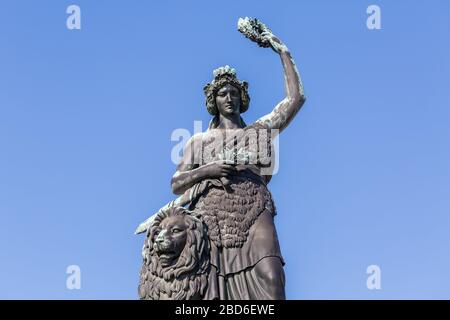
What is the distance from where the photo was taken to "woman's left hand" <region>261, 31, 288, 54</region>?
42.3 ft

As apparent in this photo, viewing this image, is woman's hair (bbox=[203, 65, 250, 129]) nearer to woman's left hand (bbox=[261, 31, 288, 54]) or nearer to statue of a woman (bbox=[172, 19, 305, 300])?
statue of a woman (bbox=[172, 19, 305, 300])

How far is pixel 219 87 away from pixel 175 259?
2510 mm

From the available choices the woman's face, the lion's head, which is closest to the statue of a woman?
the woman's face

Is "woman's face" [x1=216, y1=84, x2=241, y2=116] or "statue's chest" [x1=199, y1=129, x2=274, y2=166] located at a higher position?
"woman's face" [x1=216, y1=84, x2=241, y2=116]

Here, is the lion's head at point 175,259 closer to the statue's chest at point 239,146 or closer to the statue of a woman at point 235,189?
the statue of a woman at point 235,189

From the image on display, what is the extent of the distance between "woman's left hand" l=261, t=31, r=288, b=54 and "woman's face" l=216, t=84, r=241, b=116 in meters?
0.77

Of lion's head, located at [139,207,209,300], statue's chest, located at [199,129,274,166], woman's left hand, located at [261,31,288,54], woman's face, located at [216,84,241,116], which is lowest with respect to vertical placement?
lion's head, located at [139,207,209,300]

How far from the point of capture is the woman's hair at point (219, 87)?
1268cm

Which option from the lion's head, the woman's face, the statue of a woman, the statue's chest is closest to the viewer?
the lion's head

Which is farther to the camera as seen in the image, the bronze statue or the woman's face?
the woman's face

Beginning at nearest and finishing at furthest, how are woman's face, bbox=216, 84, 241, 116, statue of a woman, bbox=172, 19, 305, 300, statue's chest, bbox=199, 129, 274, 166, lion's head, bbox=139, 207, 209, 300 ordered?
lion's head, bbox=139, 207, 209, 300
statue of a woman, bbox=172, 19, 305, 300
statue's chest, bbox=199, 129, 274, 166
woman's face, bbox=216, 84, 241, 116

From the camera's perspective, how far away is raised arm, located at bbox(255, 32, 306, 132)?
Result: 41.8 ft
